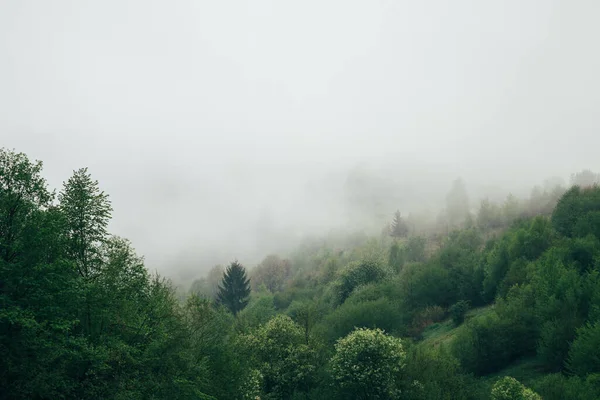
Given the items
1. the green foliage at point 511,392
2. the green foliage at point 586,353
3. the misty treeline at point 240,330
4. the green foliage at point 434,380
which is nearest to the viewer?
the misty treeline at point 240,330

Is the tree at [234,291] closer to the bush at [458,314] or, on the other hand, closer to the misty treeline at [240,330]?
the misty treeline at [240,330]

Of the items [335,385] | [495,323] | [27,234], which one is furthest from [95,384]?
[495,323]

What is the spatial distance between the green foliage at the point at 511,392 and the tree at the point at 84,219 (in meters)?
36.7

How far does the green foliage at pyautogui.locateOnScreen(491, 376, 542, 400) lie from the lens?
122ft

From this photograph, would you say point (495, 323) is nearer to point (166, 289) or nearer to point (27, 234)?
point (166, 289)

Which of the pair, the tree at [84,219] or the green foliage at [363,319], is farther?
the green foliage at [363,319]

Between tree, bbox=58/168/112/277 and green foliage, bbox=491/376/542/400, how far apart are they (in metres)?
36.7

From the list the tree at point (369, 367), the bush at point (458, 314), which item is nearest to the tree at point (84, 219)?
the tree at point (369, 367)

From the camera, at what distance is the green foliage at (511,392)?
122ft

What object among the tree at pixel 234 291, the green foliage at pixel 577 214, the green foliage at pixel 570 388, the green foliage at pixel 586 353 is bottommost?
the tree at pixel 234 291

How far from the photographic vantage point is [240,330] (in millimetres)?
63219

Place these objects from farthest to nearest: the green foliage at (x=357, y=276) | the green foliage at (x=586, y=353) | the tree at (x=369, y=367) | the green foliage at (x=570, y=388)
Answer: the green foliage at (x=357, y=276)
the tree at (x=369, y=367)
the green foliage at (x=586, y=353)
the green foliage at (x=570, y=388)

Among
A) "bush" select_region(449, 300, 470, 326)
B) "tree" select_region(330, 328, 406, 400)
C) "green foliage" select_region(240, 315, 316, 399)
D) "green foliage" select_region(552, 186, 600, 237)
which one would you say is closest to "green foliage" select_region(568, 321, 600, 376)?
"tree" select_region(330, 328, 406, 400)

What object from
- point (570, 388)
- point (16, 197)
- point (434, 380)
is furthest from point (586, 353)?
point (16, 197)
